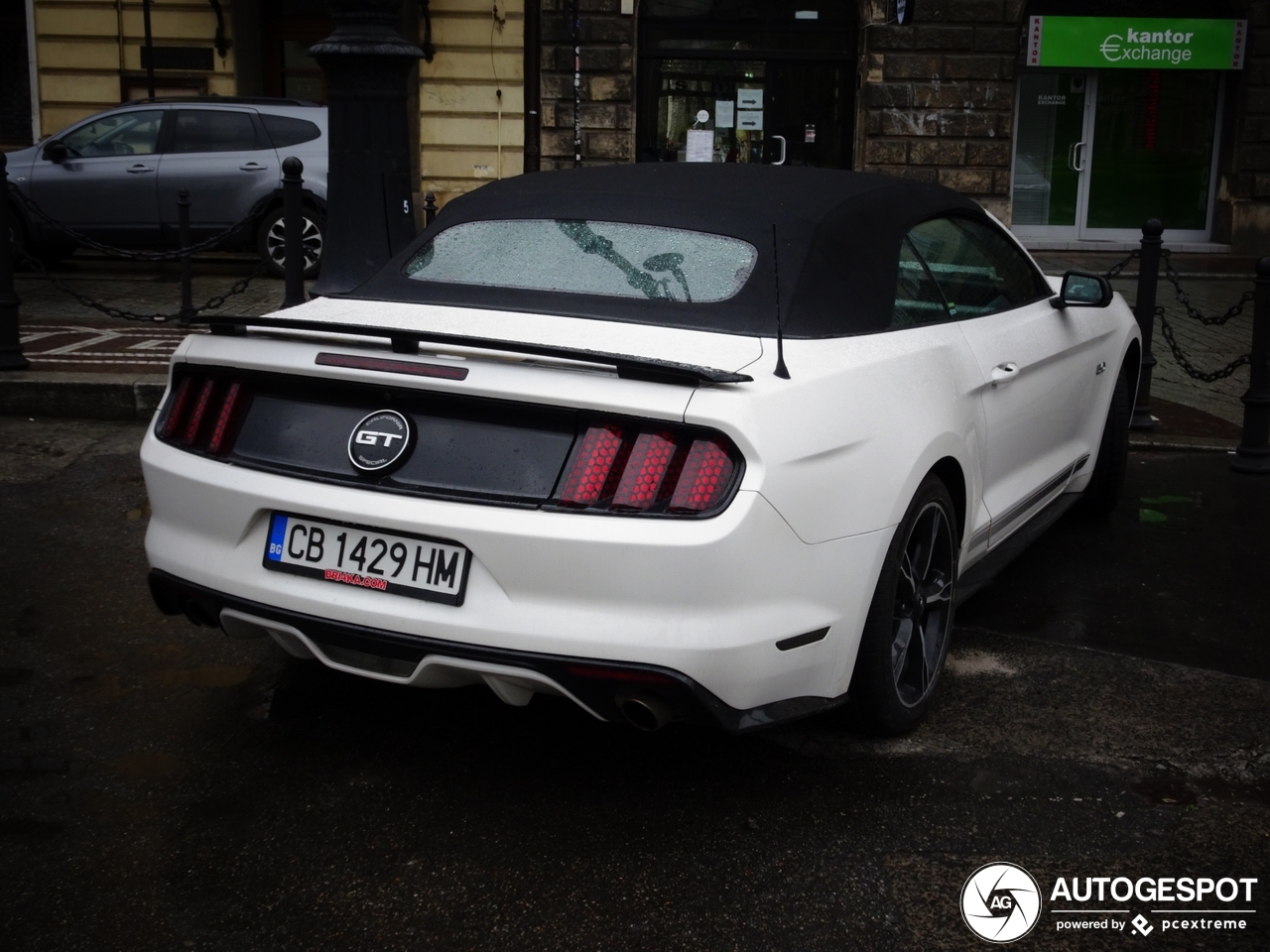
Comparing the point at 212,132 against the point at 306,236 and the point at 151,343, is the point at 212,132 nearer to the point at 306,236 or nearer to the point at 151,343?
the point at 306,236

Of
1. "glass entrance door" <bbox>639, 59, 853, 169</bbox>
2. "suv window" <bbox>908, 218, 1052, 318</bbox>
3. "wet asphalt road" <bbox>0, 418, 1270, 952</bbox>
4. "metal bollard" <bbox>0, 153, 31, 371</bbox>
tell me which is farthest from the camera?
"glass entrance door" <bbox>639, 59, 853, 169</bbox>

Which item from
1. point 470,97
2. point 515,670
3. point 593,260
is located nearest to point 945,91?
point 470,97

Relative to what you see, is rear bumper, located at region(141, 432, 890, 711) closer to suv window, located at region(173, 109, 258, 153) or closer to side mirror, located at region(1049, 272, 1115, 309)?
side mirror, located at region(1049, 272, 1115, 309)

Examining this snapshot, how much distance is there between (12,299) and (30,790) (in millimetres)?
5251

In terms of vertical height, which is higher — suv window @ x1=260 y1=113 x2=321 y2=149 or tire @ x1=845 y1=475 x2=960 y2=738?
suv window @ x1=260 y1=113 x2=321 y2=149

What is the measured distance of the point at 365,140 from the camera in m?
7.23

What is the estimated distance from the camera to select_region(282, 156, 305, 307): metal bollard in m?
7.98

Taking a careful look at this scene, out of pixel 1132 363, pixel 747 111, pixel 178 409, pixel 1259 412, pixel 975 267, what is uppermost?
pixel 747 111

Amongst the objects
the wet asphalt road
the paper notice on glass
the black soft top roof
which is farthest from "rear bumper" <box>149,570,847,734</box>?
the paper notice on glass

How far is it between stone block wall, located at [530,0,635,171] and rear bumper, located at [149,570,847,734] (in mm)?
15172

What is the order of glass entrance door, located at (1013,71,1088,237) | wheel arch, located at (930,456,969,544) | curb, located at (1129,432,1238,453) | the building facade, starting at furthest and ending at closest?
1. glass entrance door, located at (1013,71,1088,237)
2. the building facade
3. curb, located at (1129,432,1238,453)
4. wheel arch, located at (930,456,969,544)

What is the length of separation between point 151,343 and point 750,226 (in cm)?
646

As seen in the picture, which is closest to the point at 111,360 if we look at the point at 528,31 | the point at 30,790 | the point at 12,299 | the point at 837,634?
the point at 12,299

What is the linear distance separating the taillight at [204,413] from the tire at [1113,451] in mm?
3532
